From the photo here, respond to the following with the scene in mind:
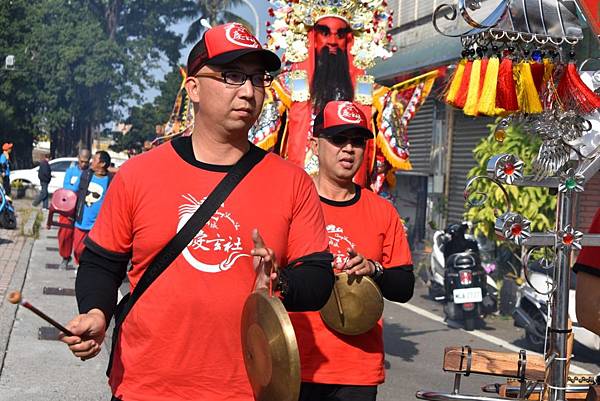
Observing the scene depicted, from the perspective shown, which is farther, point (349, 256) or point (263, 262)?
point (349, 256)

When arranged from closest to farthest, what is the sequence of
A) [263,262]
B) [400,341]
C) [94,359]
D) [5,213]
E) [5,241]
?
[263,262], [94,359], [400,341], [5,241], [5,213]

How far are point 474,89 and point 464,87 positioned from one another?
0.07 meters

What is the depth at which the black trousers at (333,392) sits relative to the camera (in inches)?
189

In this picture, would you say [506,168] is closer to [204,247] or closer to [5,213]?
[204,247]

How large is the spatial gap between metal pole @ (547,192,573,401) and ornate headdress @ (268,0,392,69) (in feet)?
14.4

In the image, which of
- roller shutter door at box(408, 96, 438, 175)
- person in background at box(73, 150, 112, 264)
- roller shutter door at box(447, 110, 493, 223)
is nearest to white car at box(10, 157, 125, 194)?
roller shutter door at box(408, 96, 438, 175)

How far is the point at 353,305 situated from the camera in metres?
4.78

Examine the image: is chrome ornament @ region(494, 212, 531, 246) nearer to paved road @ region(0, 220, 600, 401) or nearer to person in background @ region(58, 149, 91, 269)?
paved road @ region(0, 220, 600, 401)

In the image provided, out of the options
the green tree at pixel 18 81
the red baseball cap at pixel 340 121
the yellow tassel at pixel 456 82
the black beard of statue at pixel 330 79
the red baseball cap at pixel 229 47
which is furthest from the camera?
the green tree at pixel 18 81

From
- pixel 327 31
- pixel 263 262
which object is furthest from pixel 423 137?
pixel 263 262

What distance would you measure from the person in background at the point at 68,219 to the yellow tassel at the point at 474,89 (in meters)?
10.6

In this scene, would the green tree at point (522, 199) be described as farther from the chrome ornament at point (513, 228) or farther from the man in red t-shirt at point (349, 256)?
the chrome ornament at point (513, 228)

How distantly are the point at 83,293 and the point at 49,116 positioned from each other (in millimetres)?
56338

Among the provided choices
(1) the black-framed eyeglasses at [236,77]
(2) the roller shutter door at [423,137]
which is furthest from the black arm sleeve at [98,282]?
A: (2) the roller shutter door at [423,137]
